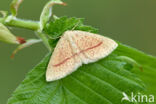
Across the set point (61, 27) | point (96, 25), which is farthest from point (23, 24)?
point (96, 25)

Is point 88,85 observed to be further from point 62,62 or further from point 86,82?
point 62,62

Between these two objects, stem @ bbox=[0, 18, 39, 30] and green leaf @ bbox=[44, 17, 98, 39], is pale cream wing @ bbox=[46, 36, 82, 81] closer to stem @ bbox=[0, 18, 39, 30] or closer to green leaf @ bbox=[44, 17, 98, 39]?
green leaf @ bbox=[44, 17, 98, 39]

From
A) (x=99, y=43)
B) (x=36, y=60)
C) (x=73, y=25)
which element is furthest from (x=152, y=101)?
(x=36, y=60)

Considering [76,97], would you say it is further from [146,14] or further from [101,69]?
[146,14]

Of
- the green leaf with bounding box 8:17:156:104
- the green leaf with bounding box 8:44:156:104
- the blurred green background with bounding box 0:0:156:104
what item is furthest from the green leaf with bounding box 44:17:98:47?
the blurred green background with bounding box 0:0:156:104

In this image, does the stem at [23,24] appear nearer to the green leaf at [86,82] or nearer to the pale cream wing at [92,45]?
the green leaf at [86,82]

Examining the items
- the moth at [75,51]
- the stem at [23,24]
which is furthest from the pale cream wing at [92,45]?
the stem at [23,24]
